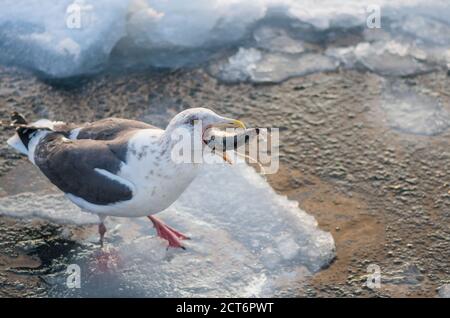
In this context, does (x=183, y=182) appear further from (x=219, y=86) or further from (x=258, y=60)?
(x=258, y=60)

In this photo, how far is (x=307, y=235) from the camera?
4824 mm

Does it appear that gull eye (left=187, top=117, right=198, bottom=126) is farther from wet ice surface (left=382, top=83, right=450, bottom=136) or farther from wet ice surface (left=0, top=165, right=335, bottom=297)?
wet ice surface (left=382, top=83, right=450, bottom=136)

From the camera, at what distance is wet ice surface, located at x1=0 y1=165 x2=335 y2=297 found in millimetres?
4543

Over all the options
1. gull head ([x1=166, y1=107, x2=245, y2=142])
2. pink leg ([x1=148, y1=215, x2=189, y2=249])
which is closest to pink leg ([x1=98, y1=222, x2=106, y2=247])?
pink leg ([x1=148, y1=215, x2=189, y2=249])

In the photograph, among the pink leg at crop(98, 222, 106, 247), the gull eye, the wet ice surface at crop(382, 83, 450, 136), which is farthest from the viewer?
the wet ice surface at crop(382, 83, 450, 136)

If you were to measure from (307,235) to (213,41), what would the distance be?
8.20 ft

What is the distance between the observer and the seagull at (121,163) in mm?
4414

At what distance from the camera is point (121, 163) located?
14.9 feet

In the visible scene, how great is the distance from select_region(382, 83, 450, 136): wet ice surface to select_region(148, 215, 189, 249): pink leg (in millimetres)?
1931

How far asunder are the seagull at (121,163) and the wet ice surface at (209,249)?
0.14m

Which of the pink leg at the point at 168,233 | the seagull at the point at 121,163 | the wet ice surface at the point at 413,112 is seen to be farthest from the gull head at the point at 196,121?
the wet ice surface at the point at 413,112

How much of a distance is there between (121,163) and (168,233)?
0.59 m

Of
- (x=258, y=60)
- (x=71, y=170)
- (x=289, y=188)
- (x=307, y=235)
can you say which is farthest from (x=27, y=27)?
(x=307, y=235)
